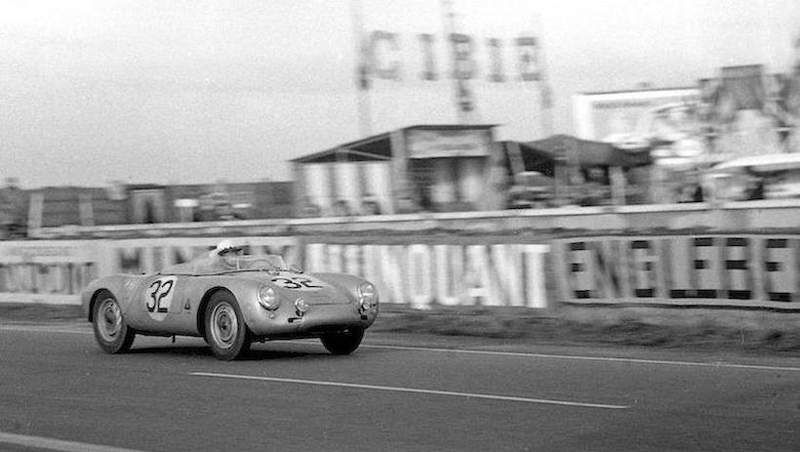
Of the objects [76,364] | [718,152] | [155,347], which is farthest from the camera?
[718,152]

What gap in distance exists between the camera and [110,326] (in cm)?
1359

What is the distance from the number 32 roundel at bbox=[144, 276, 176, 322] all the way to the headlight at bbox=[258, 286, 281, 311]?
1.38 meters

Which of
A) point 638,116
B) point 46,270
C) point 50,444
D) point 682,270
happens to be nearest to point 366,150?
point 638,116

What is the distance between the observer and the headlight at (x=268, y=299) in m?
11.7

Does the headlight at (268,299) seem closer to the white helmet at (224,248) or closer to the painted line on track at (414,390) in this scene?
the painted line on track at (414,390)

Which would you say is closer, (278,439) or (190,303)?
(278,439)

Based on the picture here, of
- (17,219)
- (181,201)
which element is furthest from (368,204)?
(17,219)

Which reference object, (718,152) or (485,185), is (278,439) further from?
(485,185)

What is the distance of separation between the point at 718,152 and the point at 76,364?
20084 millimetres

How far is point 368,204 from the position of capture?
31.2 meters

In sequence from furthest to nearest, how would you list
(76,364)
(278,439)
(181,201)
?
(181,201)
(76,364)
(278,439)

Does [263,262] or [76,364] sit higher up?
[263,262]

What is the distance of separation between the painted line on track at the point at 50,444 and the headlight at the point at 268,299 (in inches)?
159

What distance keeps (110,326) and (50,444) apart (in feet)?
20.4
